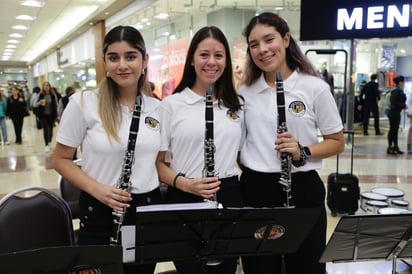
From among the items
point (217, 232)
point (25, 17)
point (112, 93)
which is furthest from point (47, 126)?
point (217, 232)

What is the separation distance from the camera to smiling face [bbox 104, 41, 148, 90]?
1.77 meters

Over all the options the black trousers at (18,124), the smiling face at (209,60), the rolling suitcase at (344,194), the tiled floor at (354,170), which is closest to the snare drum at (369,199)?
the rolling suitcase at (344,194)

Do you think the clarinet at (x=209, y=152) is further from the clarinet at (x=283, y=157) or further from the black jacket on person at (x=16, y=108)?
the black jacket on person at (x=16, y=108)

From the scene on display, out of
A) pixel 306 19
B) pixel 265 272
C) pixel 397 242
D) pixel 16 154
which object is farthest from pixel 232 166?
pixel 16 154

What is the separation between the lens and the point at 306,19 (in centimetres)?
444

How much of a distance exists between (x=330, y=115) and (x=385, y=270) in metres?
2.02

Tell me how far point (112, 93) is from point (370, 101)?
1064 cm

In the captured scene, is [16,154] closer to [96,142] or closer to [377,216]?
[96,142]

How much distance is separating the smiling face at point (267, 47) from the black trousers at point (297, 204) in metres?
0.52

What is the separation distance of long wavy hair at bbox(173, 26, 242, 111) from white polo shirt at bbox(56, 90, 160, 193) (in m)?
0.38

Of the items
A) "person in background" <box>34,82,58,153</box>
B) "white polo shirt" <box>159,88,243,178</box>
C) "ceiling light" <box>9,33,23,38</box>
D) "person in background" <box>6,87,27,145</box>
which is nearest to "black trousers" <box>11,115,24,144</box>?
"person in background" <box>6,87,27,145</box>

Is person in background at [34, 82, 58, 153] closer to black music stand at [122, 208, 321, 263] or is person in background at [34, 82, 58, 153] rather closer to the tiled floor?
the tiled floor

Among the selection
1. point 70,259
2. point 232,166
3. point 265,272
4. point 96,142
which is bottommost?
point 265,272

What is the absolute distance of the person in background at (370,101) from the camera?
36.3 feet
